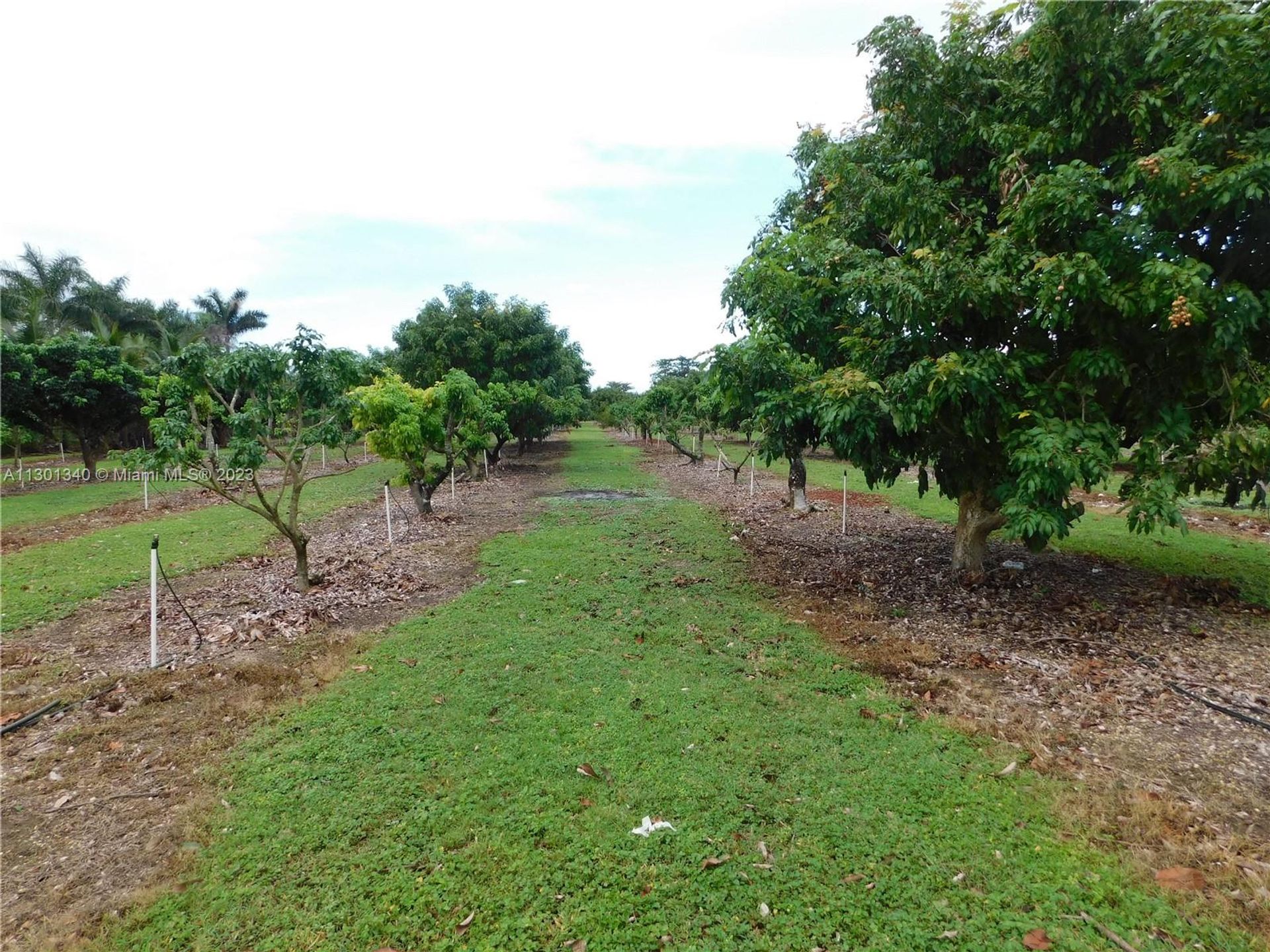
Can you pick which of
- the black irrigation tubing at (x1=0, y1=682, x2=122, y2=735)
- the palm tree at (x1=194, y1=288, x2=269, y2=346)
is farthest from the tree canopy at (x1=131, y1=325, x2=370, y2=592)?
the palm tree at (x1=194, y1=288, x2=269, y2=346)

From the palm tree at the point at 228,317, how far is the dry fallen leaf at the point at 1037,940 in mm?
49039

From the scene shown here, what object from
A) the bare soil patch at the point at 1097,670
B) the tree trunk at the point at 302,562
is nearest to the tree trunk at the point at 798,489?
the bare soil patch at the point at 1097,670

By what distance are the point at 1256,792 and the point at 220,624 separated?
27.0 ft

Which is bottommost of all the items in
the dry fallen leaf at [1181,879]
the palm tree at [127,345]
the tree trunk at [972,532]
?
the dry fallen leaf at [1181,879]

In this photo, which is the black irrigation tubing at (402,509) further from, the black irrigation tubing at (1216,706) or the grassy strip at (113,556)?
the black irrigation tubing at (1216,706)

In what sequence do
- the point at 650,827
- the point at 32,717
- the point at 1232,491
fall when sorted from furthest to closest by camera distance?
the point at 1232,491
the point at 32,717
the point at 650,827

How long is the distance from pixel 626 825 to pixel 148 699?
3.93 m

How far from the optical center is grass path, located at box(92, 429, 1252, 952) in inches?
105

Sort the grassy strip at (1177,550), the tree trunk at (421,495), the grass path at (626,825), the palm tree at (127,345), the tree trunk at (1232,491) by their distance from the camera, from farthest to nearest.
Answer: the palm tree at (127,345), the tree trunk at (421,495), the grassy strip at (1177,550), the tree trunk at (1232,491), the grass path at (626,825)

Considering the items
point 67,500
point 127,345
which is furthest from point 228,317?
point 67,500

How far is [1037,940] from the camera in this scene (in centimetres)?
257

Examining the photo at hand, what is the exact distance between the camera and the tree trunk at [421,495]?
12844mm

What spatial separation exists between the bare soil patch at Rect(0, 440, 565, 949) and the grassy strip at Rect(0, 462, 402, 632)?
1.35ft

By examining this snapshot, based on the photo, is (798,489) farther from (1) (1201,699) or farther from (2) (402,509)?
(1) (1201,699)
